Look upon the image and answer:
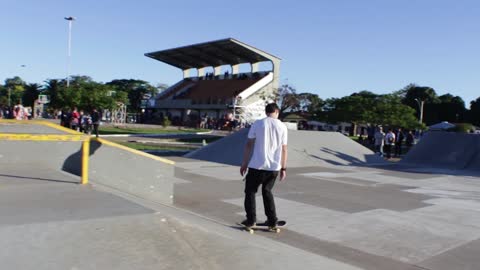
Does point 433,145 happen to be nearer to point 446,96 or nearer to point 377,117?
point 377,117

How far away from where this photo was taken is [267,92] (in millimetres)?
67000

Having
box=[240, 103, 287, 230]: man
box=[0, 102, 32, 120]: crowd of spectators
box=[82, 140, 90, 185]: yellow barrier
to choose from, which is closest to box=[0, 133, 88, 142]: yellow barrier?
box=[82, 140, 90, 185]: yellow barrier

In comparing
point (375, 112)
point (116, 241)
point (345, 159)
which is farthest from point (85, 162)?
point (375, 112)

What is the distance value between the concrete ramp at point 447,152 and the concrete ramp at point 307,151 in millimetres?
2114

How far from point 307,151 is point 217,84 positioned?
199ft

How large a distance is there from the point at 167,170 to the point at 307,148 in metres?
10.7

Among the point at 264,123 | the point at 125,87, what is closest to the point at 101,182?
the point at 264,123

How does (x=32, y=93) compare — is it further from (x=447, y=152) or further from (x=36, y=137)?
(x=36, y=137)

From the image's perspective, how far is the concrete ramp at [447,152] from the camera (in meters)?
18.0

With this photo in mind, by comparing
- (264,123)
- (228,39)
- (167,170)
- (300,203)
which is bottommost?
(300,203)

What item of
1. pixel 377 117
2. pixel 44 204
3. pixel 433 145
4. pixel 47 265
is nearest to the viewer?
pixel 47 265

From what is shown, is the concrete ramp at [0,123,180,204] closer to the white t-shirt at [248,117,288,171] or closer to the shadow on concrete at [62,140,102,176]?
the shadow on concrete at [62,140,102,176]

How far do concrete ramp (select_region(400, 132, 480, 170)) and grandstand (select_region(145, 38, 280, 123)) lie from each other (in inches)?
1691

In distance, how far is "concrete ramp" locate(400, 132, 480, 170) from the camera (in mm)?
18031
